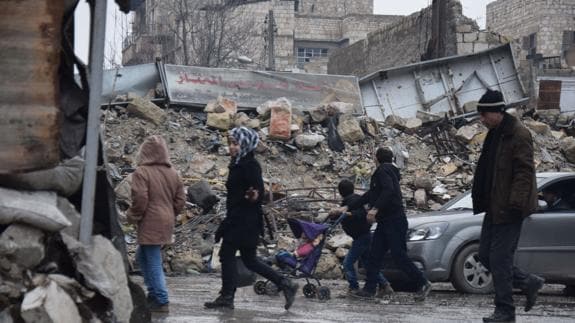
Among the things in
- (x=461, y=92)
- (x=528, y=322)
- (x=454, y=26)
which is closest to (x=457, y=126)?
(x=461, y=92)

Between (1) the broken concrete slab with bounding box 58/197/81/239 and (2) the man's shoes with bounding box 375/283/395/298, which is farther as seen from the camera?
(2) the man's shoes with bounding box 375/283/395/298

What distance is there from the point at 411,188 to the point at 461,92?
6221mm

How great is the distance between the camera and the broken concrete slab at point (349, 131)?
22484 millimetres

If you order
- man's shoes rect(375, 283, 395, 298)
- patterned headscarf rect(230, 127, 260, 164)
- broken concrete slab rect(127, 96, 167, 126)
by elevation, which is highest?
broken concrete slab rect(127, 96, 167, 126)

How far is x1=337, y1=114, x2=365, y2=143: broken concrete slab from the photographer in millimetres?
22484

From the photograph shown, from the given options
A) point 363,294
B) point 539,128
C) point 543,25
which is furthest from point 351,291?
point 543,25

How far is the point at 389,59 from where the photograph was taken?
3494 centimetres

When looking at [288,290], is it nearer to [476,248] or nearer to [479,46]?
[476,248]

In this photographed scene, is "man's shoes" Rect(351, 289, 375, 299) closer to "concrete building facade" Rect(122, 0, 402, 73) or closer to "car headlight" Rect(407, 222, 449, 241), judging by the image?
"car headlight" Rect(407, 222, 449, 241)

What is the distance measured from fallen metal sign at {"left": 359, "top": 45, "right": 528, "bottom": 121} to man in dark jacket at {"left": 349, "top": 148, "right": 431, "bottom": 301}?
14.2 metres

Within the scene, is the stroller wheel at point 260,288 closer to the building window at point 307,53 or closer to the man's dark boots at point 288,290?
the man's dark boots at point 288,290

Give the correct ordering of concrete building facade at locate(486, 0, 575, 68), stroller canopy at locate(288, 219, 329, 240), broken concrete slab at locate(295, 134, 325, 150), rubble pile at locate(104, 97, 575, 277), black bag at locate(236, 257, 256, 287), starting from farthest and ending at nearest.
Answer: concrete building facade at locate(486, 0, 575, 68) → broken concrete slab at locate(295, 134, 325, 150) → rubble pile at locate(104, 97, 575, 277) → stroller canopy at locate(288, 219, 329, 240) → black bag at locate(236, 257, 256, 287)

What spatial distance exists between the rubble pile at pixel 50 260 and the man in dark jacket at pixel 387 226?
561 cm

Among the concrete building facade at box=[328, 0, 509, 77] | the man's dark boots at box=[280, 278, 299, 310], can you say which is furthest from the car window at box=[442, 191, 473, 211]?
the concrete building facade at box=[328, 0, 509, 77]
